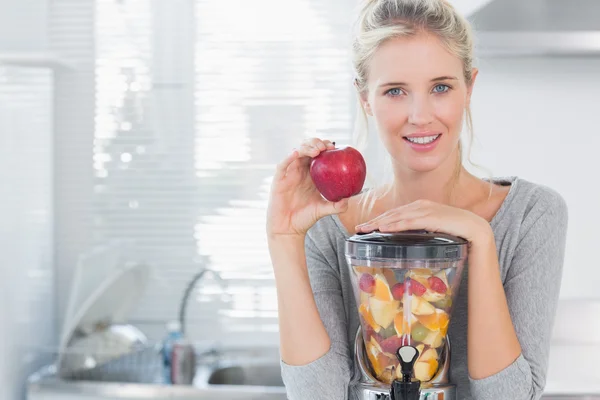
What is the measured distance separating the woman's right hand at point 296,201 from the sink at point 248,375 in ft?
4.63

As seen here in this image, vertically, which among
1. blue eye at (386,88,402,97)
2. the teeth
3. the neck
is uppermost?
blue eye at (386,88,402,97)

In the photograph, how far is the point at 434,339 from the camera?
0.90 m

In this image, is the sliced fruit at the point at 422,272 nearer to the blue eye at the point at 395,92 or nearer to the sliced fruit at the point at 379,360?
the sliced fruit at the point at 379,360

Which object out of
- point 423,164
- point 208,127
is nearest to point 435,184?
point 423,164

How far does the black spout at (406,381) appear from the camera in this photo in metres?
0.82

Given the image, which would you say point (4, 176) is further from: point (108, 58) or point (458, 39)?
point (458, 39)

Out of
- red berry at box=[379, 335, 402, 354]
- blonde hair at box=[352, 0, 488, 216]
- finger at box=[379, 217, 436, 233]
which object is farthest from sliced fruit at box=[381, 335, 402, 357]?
blonde hair at box=[352, 0, 488, 216]

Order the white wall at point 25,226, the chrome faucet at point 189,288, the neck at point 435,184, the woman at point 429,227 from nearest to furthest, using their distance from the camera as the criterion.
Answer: the woman at point 429,227, the neck at point 435,184, the white wall at point 25,226, the chrome faucet at point 189,288

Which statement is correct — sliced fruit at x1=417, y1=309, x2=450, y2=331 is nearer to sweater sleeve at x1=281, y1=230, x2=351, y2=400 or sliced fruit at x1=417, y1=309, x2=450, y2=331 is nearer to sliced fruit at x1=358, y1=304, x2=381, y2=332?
sliced fruit at x1=358, y1=304, x2=381, y2=332

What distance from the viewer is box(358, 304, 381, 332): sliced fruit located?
906 mm

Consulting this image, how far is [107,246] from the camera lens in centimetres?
265

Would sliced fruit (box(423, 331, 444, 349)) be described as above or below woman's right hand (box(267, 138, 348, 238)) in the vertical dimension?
below

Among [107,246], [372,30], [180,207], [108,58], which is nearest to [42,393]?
[107,246]

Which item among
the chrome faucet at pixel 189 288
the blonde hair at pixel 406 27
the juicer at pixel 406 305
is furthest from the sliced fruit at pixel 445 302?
the chrome faucet at pixel 189 288
